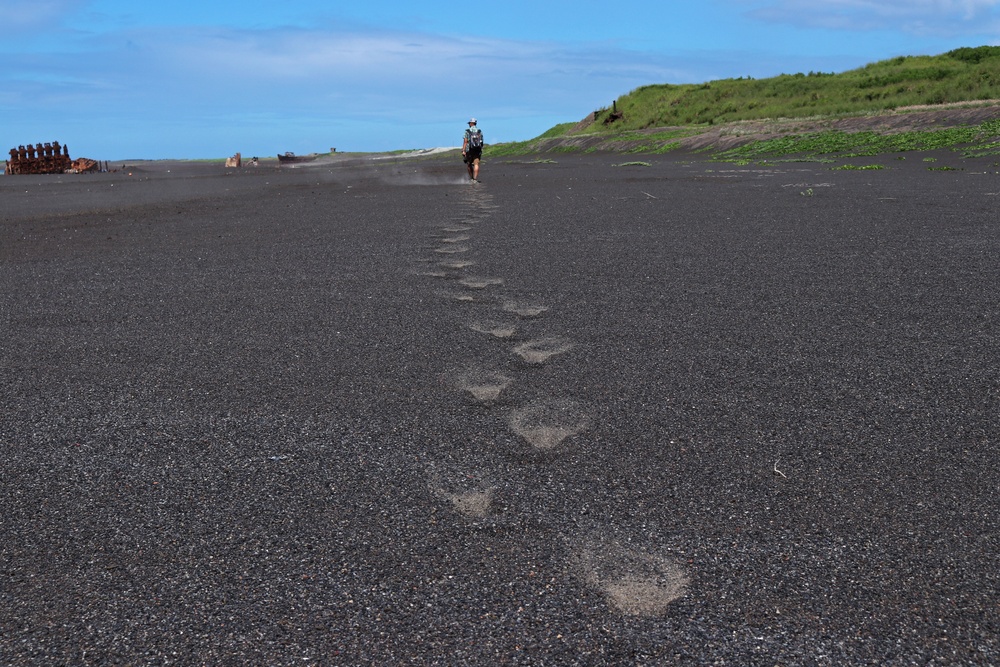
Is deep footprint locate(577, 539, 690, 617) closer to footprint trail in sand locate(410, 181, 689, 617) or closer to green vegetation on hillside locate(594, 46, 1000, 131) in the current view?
footprint trail in sand locate(410, 181, 689, 617)

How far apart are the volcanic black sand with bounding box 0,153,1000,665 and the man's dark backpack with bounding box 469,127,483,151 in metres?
13.1

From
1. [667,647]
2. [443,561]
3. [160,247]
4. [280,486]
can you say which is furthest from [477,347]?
[160,247]

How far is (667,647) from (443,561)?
2.24 feet

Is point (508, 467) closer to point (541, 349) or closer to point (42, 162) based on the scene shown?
point (541, 349)

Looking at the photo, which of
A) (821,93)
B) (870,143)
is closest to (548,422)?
(870,143)

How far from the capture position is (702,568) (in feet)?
7.44

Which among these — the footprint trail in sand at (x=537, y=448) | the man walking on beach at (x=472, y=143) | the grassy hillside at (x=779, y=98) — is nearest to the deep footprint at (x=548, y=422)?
the footprint trail in sand at (x=537, y=448)

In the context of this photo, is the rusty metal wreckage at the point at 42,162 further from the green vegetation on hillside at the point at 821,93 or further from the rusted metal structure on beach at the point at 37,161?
the green vegetation on hillside at the point at 821,93

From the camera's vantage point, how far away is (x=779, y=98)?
163ft

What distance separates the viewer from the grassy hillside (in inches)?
1435

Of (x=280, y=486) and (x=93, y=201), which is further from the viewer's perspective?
(x=93, y=201)

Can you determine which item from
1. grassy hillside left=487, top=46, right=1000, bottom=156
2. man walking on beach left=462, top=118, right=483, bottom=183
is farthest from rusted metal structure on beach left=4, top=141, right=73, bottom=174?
man walking on beach left=462, top=118, right=483, bottom=183

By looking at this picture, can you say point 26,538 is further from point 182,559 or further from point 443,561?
point 443,561

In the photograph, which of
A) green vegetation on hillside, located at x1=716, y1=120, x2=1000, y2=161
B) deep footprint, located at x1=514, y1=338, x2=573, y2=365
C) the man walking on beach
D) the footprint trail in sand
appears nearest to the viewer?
Answer: the footprint trail in sand
